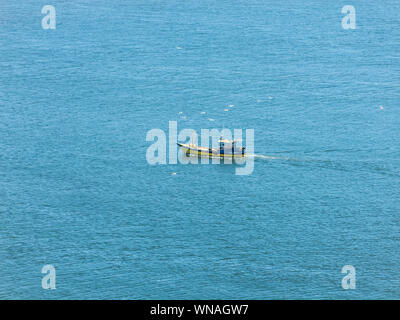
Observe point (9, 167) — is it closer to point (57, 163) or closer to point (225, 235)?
point (57, 163)

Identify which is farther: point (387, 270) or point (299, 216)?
point (299, 216)

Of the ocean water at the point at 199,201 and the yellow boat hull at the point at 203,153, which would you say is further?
the yellow boat hull at the point at 203,153

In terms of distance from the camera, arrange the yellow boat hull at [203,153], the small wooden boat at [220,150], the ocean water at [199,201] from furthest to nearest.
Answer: the yellow boat hull at [203,153] → the small wooden boat at [220,150] → the ocean water at [199,201]

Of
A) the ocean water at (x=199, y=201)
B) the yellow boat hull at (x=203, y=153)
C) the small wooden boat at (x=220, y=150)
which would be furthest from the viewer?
the yellow boat hull at (x=203, y=153)

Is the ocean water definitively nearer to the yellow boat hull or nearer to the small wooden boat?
the yellow boat hull

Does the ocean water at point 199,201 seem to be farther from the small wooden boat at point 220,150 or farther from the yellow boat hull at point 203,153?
the small wooden boat at point 220,150

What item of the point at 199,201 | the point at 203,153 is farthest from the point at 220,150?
the point at 199,201

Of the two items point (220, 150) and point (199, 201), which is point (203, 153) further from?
point (199, 201)

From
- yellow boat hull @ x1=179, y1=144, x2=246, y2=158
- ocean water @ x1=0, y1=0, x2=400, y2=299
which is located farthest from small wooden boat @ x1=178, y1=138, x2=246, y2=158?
ocean water @ x1=0, y1=0, x2=400, y2=299

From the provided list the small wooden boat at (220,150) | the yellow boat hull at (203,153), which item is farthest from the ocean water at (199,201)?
the small wooden boat at (220,150)

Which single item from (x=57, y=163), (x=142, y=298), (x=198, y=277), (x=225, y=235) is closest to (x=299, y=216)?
(x=225, y=235)

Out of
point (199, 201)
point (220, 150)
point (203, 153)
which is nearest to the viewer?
point (199, 201)
